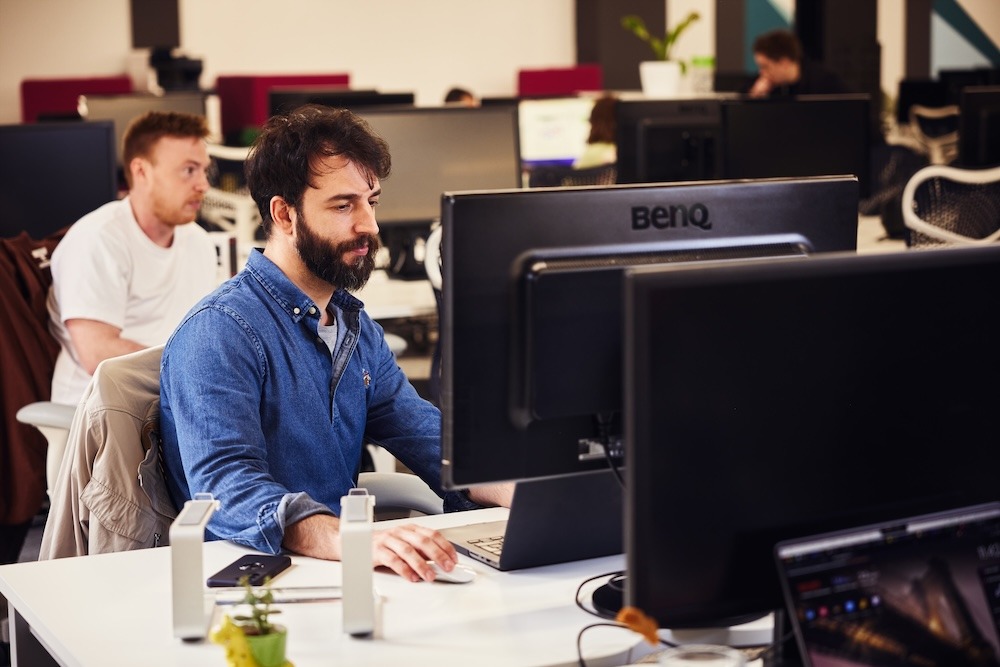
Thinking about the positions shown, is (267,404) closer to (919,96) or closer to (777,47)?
(777,47)

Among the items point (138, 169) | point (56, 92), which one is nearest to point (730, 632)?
point (138, 169)

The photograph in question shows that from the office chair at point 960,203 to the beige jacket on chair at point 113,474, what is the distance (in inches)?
121

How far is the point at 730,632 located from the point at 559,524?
271mm

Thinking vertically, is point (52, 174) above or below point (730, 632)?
above

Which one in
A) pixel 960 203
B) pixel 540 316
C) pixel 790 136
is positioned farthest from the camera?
pixel 790 136

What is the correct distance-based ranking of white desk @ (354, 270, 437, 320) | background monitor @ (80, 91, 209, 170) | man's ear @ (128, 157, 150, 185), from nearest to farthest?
man's ear @ (128, 157, 150, 185) < white desk @ (354, 270, 437, 320) < background monitor @ (80, 91, 209, 170)

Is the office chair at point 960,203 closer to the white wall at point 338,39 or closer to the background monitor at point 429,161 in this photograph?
the background monitor at point 429,161

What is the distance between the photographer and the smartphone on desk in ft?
A: 5.15

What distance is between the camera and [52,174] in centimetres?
379

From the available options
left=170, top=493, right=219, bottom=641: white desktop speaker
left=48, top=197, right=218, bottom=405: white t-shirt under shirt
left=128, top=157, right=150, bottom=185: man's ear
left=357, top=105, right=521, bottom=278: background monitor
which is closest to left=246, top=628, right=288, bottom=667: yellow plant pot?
left=170, top=493, right=219, bottom=641: white desktop speaker

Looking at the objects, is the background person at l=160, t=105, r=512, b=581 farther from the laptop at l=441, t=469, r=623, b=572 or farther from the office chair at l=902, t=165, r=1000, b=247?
the office chair at l=902, t=165, r=1000, b=247

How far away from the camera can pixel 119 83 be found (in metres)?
9.81

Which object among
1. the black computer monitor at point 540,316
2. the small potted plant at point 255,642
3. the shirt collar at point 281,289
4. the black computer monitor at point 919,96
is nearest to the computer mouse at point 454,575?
the black computer monitor at point 540,316

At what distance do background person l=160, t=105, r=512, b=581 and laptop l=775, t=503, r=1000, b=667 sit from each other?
0.73 m
